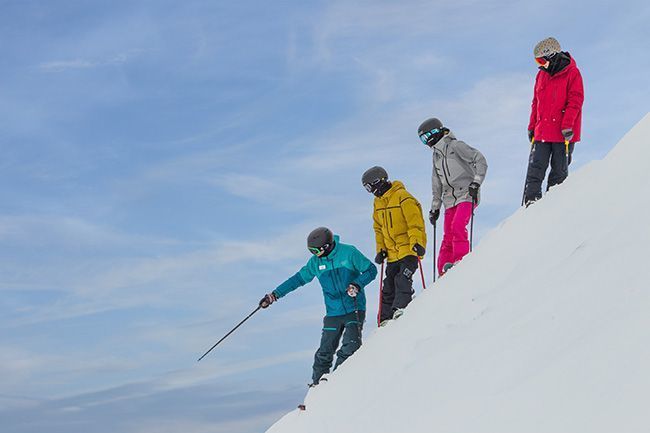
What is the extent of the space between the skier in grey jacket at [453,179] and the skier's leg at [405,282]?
0.60m

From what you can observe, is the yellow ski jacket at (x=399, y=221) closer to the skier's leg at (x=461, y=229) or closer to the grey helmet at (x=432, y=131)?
the skier's leg at (x=461, y=229)

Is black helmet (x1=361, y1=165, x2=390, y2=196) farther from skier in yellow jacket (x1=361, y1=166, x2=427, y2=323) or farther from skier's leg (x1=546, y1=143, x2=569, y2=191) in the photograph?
skier's leg (x1=546, y1=143, x2=569, y2=191)

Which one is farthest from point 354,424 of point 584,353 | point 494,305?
point 584,353

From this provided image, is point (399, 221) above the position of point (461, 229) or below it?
above

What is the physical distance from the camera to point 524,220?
905cm

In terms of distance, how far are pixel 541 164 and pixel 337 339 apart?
12.5 ft

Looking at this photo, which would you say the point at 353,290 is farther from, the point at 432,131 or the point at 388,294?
the point at 432,131

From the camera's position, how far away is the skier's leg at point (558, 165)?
9.90 metres

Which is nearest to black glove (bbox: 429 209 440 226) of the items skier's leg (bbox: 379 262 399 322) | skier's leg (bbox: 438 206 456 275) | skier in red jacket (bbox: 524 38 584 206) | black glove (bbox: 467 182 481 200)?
skier's leg (bbox: 438 206 456 275)

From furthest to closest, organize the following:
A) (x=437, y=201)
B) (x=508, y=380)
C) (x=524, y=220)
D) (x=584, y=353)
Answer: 1. (x=437, y=201)
2. (x=524, y=220)
3. (x=508, y=380)
4. (x=584, y=353)

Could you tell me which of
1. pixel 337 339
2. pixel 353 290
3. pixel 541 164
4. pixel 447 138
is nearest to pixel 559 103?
pixel 541 164

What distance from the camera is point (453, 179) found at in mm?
10148

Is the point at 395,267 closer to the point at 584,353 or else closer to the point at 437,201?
the point at 437,201

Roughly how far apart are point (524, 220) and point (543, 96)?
196 cm
